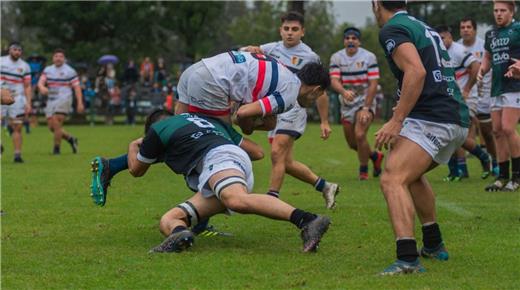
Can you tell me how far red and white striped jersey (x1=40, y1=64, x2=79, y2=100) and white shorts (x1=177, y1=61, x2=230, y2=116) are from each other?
12.5 metres

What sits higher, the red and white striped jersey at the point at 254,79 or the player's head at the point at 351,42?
the red and white striped jersey at the point at 254,79

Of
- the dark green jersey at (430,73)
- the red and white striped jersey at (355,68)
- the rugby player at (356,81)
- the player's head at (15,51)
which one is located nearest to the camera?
the dark green jersey at (430,73)

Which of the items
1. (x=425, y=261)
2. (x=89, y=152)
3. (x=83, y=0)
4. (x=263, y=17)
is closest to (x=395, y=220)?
(x=425, y=261)

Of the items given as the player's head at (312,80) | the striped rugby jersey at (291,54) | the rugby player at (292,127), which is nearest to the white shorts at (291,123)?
the rugby player at (292,127)

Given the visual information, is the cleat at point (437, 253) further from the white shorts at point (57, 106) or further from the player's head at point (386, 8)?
the white shorts at point (57, 106)

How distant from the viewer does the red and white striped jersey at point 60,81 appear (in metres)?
20.0

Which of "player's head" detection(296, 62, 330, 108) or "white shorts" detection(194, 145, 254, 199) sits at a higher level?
"player's head" detection(296, 62, 330, 108)

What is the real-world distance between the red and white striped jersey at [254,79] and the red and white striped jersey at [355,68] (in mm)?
6779

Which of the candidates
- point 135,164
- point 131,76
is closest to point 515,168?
point 135,164

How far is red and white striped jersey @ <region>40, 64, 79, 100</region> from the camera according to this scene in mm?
19953

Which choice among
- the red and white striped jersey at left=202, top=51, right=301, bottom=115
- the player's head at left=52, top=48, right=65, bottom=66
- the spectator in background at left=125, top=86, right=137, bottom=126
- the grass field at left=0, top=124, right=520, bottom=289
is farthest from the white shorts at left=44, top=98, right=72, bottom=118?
the spectator in background at left=125, top=86, right=137, bottom=126

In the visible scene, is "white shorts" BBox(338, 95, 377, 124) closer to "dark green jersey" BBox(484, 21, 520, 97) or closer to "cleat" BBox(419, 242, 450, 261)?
"dark green jersey" BBox(484, 21, 520, 97)

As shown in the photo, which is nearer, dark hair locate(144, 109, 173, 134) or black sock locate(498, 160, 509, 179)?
dark hair locate(144, 109, 173, 134)

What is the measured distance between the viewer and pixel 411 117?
6.54m
